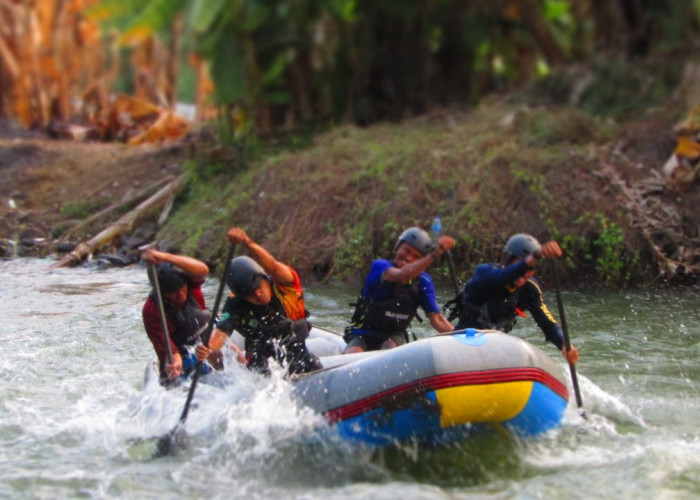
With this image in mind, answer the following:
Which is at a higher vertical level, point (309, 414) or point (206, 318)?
point (206, 318)

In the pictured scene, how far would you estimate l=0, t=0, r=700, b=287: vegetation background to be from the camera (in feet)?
43.1

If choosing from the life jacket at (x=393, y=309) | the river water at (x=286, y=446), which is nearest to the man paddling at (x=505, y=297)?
the life jacket at (x=393, y=309)

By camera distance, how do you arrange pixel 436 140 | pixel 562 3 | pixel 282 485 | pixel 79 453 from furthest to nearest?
pixel 562 3 < pixel 436 140 < pixel 79 453 < pixel 282 485

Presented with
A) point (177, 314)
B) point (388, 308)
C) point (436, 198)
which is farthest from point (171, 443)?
point (436, 198)

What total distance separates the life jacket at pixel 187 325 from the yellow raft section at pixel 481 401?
78.4 inches

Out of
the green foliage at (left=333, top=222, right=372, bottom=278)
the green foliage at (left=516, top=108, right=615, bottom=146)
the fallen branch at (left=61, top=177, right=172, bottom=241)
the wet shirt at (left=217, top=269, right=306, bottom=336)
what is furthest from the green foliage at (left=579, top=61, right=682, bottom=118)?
the wet shirt at (left=217, top=269, right=306, bottom=336)

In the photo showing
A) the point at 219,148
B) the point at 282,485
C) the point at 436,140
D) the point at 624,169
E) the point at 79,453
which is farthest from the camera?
the point at 219,148

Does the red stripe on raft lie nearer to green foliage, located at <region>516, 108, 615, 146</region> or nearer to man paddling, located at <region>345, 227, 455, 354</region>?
man paddling, located at <region>345, 227, 455, 354</region>

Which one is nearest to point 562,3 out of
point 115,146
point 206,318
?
point 115,146

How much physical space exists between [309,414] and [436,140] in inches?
376

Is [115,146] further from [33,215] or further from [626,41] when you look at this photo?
[626,41]

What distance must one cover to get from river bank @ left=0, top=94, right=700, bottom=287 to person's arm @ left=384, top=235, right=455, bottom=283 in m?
5.35

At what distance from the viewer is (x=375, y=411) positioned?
21.3 ft

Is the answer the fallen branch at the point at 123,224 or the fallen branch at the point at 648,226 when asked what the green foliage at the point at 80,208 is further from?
the fallen branch at the point at 648,226
